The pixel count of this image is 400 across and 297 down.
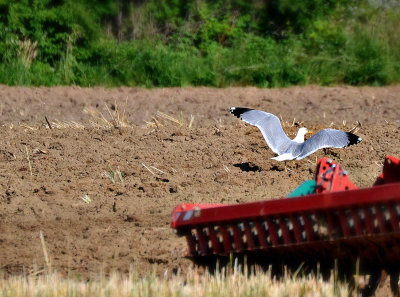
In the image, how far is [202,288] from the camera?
3.75 metres

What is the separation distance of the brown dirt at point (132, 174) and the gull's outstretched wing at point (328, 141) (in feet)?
0.63

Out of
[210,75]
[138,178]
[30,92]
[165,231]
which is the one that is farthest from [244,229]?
[210,75]

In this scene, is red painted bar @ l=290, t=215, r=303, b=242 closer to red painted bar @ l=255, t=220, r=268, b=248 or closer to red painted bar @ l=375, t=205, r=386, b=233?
red painted bar @ l=255, t=220, r=268, b=248

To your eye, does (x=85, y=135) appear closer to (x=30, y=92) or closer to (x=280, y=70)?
(x=30, y=92)

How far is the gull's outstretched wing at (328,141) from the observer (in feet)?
19.8

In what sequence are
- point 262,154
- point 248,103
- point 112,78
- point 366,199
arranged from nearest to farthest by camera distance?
point 366,199 < point 262,154 < point 248,103 < point 112,78

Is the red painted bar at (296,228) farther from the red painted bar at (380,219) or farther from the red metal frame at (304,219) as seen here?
the red painted bar at (380,219)

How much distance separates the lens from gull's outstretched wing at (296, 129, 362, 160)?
6.03 meters

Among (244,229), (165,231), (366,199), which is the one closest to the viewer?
(366,199)

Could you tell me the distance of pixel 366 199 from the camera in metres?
3.50

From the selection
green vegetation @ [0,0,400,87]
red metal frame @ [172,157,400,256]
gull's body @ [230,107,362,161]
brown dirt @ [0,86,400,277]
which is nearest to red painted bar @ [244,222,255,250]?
red metal frame @ [172,157,400,256]

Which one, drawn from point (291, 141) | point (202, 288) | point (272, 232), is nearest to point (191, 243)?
point (202, 288)

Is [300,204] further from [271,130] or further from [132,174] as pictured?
[271,130]

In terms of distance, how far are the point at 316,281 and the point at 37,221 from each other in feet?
7.02
